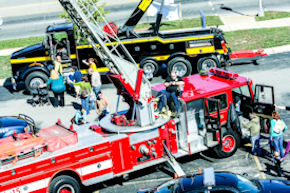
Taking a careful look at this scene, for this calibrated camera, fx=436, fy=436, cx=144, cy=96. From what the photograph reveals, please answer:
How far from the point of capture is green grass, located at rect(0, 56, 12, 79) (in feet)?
79.3

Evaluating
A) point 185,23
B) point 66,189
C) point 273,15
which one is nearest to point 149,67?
point 185,23

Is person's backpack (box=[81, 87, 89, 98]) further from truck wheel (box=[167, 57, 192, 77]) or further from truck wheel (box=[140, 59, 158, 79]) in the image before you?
truck wheel (box=[167, 57, 192, 77])

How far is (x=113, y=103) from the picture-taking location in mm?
18953

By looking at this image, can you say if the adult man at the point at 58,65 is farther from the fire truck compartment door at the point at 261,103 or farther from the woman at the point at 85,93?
the fire truck compartment door at the point at 261,103

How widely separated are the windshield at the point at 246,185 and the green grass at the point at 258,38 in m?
16.1

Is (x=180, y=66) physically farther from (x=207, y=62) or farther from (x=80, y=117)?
(x=80, y=117)

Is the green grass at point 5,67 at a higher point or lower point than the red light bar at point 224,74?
higher

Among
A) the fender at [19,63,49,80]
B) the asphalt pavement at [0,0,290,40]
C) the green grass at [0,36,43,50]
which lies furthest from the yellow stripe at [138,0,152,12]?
the green grass at [0,36,43,50]

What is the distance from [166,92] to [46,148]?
4.06 metres

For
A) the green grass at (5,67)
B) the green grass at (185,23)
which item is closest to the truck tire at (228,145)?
the green grass at (5,67)

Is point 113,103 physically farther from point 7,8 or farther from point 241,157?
point 7,8

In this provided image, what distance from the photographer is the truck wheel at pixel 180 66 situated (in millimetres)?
20859

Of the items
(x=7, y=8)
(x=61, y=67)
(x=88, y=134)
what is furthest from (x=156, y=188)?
(x=7, y=8)

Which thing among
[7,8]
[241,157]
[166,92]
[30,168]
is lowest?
[241,157]
